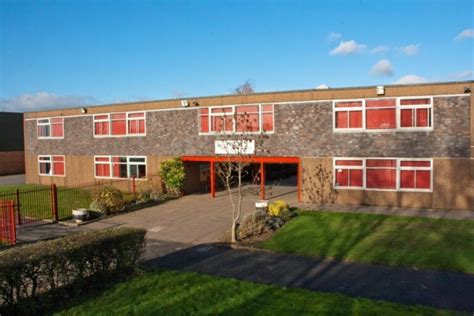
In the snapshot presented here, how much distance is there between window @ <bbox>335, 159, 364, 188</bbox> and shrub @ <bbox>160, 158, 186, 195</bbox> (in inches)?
310

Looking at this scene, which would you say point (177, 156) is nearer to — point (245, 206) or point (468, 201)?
point (245, 206)

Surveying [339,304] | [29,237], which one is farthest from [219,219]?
[339,304]

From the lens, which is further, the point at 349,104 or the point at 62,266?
the point at 349,104

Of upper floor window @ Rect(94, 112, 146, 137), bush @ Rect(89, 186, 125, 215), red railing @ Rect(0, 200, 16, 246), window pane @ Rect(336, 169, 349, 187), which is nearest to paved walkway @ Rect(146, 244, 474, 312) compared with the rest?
red railing @ Rect(0, 200, 16, 246)

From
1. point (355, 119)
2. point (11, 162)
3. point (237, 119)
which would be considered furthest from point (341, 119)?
point (11, 162)

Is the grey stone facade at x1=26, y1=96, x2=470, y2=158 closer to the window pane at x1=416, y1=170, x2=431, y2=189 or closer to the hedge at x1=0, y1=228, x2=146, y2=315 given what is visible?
the window pane at x1=416, y1=170, x2=431, y2=189

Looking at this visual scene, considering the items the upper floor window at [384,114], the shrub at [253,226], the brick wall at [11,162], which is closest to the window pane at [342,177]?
the upper floor window at [384,114]

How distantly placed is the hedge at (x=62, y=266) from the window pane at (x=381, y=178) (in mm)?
11293

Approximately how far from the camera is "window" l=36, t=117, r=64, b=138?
25.9 meters

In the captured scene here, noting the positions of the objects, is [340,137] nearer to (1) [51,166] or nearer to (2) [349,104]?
(2) [349,104]

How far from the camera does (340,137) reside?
17016 mm

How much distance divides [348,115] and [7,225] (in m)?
13.7

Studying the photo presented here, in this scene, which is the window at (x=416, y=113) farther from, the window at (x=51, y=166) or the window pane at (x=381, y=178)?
the window at (x=51, y=166)

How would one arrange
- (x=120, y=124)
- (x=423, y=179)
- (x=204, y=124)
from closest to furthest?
(x=423, y=179) → (x=204, y=124) → (x=120, y=124)
